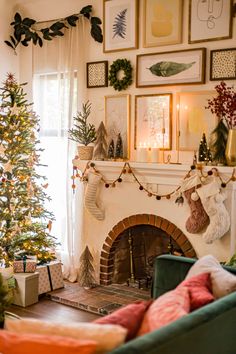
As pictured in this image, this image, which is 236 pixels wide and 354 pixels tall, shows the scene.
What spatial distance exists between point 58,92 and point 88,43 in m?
0.64

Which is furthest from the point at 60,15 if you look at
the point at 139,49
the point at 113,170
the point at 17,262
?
the point at 17,262

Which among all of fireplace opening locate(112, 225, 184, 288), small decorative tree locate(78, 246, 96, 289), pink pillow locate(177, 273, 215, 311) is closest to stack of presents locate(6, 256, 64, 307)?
small decorative tree locate(78, 246, 96, 289)

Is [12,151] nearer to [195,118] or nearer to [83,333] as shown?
[195,118]

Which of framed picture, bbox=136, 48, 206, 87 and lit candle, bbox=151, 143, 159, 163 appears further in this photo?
lit candle, bbox=151, 143, 159, 163

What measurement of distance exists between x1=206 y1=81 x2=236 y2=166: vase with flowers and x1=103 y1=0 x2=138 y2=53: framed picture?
3.61 ft

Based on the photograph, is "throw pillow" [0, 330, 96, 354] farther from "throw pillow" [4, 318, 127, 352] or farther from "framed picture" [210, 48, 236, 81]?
"framed picture" [210, 48, 236, 81]

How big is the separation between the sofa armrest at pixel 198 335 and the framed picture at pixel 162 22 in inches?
111

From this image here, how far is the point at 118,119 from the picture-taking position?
4746mm

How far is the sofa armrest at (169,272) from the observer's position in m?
3.13

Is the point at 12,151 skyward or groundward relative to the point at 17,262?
skyward

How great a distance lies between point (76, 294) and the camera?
4.58m

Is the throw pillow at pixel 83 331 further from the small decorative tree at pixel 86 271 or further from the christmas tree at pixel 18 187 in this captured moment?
the christmas tree at pixel 18 187

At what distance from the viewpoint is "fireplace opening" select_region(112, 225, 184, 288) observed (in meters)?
4.74

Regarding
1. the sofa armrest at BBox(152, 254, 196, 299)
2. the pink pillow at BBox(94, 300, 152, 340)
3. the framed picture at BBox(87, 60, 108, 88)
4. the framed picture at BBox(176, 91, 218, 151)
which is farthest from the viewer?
the framed picture at BBox(87, 60, 108, 88)
